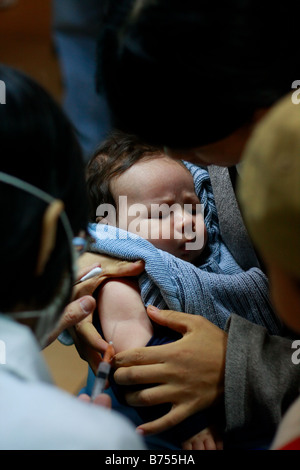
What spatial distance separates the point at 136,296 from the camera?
129 centimetres

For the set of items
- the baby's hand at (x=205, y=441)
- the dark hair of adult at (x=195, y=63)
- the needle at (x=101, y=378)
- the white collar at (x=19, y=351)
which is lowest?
the baby's hand at (x=205, y=441)

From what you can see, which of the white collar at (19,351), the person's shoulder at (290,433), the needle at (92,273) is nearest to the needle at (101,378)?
the needle at (92,273)

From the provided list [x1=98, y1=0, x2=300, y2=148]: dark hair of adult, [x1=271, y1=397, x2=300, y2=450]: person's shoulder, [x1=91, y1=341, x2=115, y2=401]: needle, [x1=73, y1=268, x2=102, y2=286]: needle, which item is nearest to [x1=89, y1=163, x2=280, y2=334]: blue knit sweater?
[x1=73, y1=268, x2=102, y2=286]: needle

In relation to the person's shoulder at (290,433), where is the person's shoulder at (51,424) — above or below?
above

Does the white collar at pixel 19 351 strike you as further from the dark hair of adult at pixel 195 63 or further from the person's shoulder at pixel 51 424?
the dark hair of adult at pixel 195 63

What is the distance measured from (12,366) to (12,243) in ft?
0.51

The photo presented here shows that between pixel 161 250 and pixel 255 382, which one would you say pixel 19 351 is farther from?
pixel 161 250

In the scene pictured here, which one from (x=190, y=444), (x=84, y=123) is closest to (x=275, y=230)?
(x=190, y=444)

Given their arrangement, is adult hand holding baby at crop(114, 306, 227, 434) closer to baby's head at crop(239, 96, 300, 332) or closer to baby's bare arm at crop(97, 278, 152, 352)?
baby's bare arm at crop(97, 278, 152, 352)

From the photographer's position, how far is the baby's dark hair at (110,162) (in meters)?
1.41

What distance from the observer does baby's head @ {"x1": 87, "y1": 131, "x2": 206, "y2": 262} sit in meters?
1.36

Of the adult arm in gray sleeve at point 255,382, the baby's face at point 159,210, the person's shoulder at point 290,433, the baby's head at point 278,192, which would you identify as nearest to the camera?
the baby's head at point 278,192

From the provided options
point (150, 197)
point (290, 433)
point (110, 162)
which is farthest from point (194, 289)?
point (290, 433)

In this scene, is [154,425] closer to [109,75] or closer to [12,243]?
[12,243]
